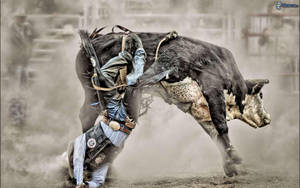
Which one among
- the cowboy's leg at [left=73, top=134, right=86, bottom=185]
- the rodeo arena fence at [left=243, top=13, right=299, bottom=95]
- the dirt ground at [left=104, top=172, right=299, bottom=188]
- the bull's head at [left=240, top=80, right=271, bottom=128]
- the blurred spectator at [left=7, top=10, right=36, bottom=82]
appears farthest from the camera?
the blurred spectator at [left=7, top=10, right=36, bottom=82]

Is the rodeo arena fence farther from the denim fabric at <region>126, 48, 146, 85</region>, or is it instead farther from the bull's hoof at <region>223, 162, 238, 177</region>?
the denim fabric at <region>126, 48, 146, 85</region>

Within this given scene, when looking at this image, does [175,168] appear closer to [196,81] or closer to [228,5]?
[196,81]

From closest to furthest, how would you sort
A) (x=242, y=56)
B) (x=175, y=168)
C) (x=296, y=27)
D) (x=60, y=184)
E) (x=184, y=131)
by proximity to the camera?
(x=60, y=184)
(x=175, y=168)
(x=184, y=131)
(x=242, y=56)
(x=296, y=27)

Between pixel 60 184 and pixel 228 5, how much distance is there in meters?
3.70

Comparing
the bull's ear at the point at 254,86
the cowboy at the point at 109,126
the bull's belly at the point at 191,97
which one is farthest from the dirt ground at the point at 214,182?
the bull's ear at the point at 254,86

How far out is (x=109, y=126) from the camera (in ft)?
12.5

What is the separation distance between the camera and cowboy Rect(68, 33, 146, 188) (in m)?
3.76

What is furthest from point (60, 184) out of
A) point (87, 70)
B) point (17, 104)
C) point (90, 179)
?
point (17, 104)

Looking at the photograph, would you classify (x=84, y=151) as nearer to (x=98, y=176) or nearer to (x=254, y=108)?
(x=98, y=176)

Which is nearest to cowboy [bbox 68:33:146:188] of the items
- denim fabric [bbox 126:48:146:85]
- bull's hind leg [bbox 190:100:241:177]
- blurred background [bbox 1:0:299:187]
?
denim fabric [bbox 126:48:146:85]

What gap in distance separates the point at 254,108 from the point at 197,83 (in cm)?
69

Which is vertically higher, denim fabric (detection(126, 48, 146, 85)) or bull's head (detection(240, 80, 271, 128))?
denim fabric (detection(126, 48, 146, 85))

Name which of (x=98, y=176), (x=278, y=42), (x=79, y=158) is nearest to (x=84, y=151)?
(x=79, y=158)

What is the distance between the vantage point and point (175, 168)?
209 inches
